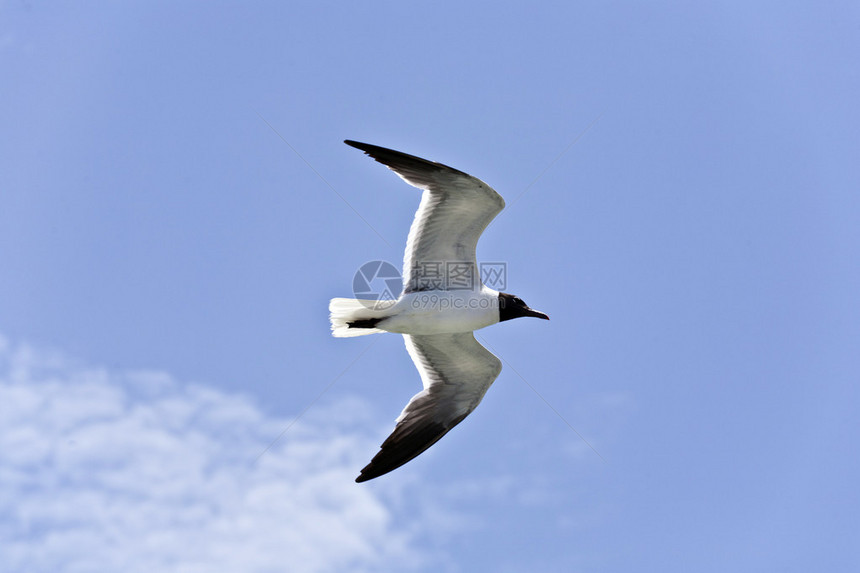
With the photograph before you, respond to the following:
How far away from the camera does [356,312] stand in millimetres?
9023

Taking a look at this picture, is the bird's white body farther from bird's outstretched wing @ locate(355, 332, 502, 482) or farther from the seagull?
bird's outstretched wing @ locate(355, 332, 502, 482)

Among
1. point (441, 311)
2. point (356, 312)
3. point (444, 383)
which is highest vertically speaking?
point (356, 312)

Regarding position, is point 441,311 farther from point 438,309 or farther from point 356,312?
point 356,312

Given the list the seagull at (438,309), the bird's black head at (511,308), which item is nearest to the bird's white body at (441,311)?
the seagull at (438,309)

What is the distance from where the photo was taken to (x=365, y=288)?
9.79 m

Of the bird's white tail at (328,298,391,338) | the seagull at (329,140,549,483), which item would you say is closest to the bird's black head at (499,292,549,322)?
the seagull at (329,140,549,483)

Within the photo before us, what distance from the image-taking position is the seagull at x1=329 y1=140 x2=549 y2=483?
8562 millimetres

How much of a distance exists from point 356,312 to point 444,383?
1532 mm

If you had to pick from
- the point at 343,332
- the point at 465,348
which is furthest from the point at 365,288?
the point at 465,348

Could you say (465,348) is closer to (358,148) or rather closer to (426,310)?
(426,310)

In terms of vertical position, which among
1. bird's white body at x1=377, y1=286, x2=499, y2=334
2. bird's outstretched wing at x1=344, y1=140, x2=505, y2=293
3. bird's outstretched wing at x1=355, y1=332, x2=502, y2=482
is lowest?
bird's outstretched wing at x1=355, y1=332, x2=502, y2=482

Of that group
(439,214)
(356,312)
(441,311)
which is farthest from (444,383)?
(439,214)

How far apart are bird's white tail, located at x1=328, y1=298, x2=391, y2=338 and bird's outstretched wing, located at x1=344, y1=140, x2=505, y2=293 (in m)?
0.38

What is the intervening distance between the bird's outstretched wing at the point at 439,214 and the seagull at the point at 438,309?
1cm
